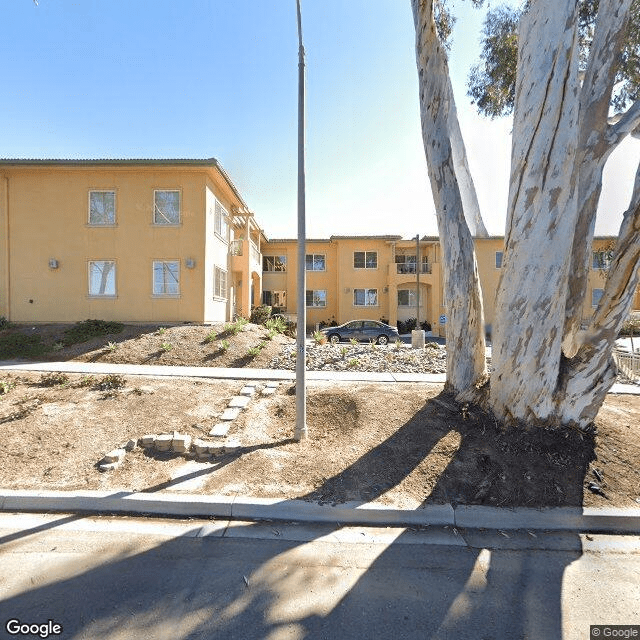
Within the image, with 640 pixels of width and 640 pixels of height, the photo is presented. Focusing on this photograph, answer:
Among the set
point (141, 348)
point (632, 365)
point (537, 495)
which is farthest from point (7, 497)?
point (632, 365)

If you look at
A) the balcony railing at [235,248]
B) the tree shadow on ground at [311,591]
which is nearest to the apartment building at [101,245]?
the balcony railing at [235,248]

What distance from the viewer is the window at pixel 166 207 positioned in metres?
14.3

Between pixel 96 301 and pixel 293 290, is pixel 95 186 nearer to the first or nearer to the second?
pixel 96 301

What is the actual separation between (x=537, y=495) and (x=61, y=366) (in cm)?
1000

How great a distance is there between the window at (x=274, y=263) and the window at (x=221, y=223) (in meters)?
11.1

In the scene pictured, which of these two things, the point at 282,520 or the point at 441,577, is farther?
the point at 282,520

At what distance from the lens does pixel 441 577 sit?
2.88 m

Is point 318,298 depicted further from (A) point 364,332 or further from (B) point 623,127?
(B) point 623,127

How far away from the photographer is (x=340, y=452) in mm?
4777

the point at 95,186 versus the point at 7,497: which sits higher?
the point at 95,186

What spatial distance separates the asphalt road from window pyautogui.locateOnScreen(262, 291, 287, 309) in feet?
82.2

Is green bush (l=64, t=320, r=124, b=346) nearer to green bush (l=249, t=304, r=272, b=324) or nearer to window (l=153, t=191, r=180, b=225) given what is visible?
window (l=153, t=191, r=180, b=225)

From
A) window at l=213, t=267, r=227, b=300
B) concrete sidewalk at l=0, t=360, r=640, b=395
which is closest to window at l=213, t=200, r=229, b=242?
window at l=213, t=267, r=227, b=300

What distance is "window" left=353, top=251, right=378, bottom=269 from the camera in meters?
27.3
